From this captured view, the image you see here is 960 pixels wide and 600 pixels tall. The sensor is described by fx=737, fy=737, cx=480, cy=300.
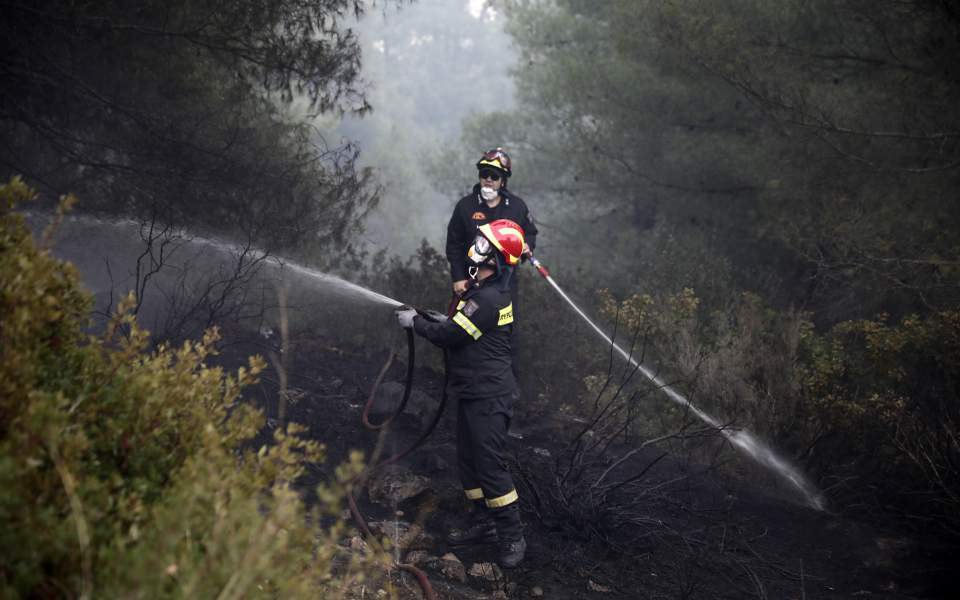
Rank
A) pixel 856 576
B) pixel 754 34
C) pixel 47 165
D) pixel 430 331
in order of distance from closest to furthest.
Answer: pixel 430 331, pixel 856 576, pixel 47 165, pixel 754 34

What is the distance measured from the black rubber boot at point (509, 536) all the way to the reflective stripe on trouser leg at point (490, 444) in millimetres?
65

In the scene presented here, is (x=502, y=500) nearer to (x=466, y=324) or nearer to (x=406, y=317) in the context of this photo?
(x=466, y=324)

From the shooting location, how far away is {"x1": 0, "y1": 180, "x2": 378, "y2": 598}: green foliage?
1.66m

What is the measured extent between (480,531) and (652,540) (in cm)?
127

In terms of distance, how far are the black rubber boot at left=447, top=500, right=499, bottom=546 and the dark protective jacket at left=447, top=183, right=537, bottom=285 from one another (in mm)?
2292

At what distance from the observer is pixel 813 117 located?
8227 millimetres

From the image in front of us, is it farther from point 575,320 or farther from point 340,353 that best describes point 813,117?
point 340,353

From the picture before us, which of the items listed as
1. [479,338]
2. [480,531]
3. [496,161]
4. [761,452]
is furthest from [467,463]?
[761,452]

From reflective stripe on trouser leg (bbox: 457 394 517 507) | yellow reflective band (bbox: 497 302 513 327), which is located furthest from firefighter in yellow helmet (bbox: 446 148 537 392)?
reflective stripe on trouser leg (bbox: 457 394 517 507)

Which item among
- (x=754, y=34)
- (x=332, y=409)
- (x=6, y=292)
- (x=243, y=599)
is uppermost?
(x=754, y=34)

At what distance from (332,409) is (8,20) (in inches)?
161

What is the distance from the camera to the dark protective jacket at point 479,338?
462cm

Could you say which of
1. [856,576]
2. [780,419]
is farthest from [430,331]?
[780,419]

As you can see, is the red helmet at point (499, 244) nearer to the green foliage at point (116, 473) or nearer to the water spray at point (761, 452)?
the water spray at point (761, 452)
